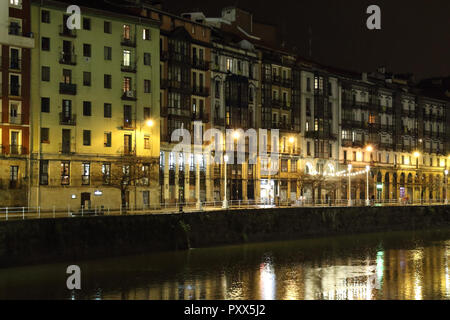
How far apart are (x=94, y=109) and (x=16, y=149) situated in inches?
426

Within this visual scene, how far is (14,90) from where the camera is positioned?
241 feet

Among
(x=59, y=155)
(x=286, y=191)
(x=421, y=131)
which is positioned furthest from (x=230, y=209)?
(x=421, y=131)

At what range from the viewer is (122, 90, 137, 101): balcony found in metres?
82.4

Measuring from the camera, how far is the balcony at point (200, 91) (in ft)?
303

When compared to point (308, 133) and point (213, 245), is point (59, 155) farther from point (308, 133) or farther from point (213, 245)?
point (308, 133)

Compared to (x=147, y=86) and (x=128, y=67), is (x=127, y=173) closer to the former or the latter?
(x=147, y=86)

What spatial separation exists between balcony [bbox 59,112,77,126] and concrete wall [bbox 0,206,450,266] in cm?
1915

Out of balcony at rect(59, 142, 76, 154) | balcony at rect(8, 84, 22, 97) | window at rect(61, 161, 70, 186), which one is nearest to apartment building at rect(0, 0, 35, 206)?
balcony at rect(8, 84, 22, 97)

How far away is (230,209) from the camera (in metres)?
73.2

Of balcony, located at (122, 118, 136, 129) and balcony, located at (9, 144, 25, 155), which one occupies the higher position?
balcony, located at (122, 118, 136, 129)

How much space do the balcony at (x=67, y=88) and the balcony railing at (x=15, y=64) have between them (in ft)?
16.5

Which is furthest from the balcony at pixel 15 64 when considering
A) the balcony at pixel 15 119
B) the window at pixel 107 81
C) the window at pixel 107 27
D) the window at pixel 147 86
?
→ the window at pixel 147 86

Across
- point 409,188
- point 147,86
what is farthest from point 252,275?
point 409,188

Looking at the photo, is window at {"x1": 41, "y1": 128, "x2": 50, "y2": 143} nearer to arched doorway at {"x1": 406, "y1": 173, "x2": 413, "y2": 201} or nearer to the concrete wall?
the concrete wall
